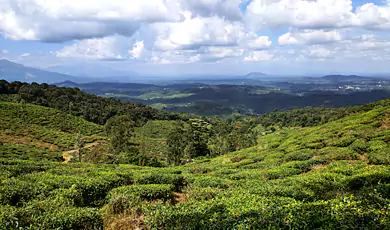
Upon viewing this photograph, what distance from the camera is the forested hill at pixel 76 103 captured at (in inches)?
4276

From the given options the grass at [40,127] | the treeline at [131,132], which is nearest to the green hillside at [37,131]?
the grass at [40,127]

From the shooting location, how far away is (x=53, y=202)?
8.13m

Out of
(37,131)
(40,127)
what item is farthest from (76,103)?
(37,131)

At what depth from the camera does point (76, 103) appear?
12350 centimetres

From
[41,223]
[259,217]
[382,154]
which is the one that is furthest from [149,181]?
[382,154]

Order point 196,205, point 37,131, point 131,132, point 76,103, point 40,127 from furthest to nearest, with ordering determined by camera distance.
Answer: point 76,103 < point 131,132 < point 40,127 < point 37,131 < point 196,205

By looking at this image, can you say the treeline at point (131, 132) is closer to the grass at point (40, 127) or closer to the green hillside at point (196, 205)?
the grass at point (40, 127)

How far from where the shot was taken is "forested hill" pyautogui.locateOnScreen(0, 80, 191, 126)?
10861 cm

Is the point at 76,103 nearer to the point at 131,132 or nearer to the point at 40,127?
the point at 131,132

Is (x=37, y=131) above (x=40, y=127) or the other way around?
the other way around

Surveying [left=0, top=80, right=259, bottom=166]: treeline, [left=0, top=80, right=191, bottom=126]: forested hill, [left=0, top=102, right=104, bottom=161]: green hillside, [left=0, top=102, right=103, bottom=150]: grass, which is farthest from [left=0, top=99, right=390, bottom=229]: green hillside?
[left=0, top=80, right=191, bottom=126]: forested hill

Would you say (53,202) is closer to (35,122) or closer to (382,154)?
(382,154)

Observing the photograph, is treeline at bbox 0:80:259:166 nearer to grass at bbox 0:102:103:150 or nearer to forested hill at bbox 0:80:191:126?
forested hill at bbox 0:80:191:126

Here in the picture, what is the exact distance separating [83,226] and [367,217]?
854cm
